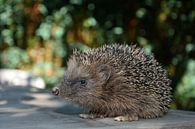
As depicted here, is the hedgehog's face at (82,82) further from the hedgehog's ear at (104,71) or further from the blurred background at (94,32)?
the blurred background at (94,32)

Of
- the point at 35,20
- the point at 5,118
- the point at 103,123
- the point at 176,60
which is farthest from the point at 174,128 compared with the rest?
the point at 35,20

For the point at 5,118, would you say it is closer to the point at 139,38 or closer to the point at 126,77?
the point at 126,77

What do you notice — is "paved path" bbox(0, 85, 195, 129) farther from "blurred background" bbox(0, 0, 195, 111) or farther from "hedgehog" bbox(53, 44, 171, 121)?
"blurred background" bbox(0, 0, 195, 111)

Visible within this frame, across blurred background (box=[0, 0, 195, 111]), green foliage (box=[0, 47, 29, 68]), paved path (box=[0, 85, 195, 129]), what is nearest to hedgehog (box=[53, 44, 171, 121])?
paved path (box=[0, 85, 195, 129])

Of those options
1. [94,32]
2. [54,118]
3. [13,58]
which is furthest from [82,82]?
[13,58]

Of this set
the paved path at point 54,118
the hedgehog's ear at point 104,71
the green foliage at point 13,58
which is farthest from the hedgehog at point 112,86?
the green foliage at point 13,58

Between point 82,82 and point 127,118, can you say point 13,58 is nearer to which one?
point 82,82
